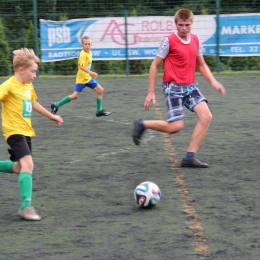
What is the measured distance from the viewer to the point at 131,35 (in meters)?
20.8

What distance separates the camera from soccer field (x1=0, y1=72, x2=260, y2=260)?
4.80 meters

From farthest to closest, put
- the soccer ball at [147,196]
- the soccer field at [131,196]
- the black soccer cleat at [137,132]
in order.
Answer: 1. the black soccer cleat at [137,132]
2. the soccer ball at [147,196]
3. the soccer field at [131,196]

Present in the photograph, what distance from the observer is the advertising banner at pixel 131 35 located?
67.7 ft

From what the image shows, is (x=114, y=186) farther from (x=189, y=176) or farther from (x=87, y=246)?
(x=87, y=246)

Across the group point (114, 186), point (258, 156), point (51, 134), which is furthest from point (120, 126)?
point (114, 186)

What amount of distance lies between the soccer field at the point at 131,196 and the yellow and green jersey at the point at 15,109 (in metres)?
0.75

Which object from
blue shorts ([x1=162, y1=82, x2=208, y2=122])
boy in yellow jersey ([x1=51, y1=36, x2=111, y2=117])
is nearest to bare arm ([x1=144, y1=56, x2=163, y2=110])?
A: blue shorts ([x1=162, y1=82, x2=208, y2=122])

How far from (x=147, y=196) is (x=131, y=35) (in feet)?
50.7

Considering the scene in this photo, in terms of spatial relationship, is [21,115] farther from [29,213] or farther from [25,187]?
[29,213]

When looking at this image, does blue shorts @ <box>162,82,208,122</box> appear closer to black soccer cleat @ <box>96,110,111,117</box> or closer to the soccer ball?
the soccer ball

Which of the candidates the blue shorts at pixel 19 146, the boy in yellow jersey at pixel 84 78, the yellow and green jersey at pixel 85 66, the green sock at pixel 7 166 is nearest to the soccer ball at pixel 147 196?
the blue shorts at pixel 19 146

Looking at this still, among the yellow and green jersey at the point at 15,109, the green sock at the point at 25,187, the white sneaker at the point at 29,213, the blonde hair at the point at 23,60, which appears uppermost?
the blonde hair at the point at 23,60

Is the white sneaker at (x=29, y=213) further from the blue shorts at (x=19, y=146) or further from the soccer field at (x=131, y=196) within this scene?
the blue shorts at (x=19, y=146)

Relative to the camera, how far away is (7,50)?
2222 cm
